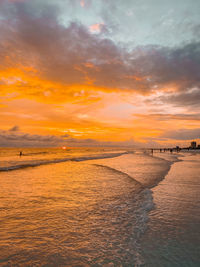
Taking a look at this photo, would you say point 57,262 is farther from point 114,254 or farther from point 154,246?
point 154,246

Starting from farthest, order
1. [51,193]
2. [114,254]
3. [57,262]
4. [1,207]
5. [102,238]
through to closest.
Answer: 1. [51,193]
2. [1,207]
3. [102,238]
4. [114,254]
5. [57,262]

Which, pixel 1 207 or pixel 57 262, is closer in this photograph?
pixel 57 262

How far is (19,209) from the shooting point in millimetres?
7602

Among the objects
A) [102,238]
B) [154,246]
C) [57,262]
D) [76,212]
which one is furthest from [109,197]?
[57,262]

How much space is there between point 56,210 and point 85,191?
3.42 m

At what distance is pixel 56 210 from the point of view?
7.47 metres

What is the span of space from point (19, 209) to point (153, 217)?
5807mm

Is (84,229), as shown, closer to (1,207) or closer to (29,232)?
(29,232)

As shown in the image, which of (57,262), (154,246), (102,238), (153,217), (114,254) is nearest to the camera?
(57,262)

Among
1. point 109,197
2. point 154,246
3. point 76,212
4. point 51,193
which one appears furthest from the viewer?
point 51,193

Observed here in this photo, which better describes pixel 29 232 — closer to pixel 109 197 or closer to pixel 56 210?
pixel 56 210

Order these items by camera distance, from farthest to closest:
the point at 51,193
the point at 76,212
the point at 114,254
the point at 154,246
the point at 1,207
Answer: the point at 51,193 < the point at 1,207 < the point at 76,212 < the point at 154,246 < the point at 114,254

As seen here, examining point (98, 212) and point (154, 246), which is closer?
point (154, 246)

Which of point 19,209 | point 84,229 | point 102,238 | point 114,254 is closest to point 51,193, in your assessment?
point 19,209
